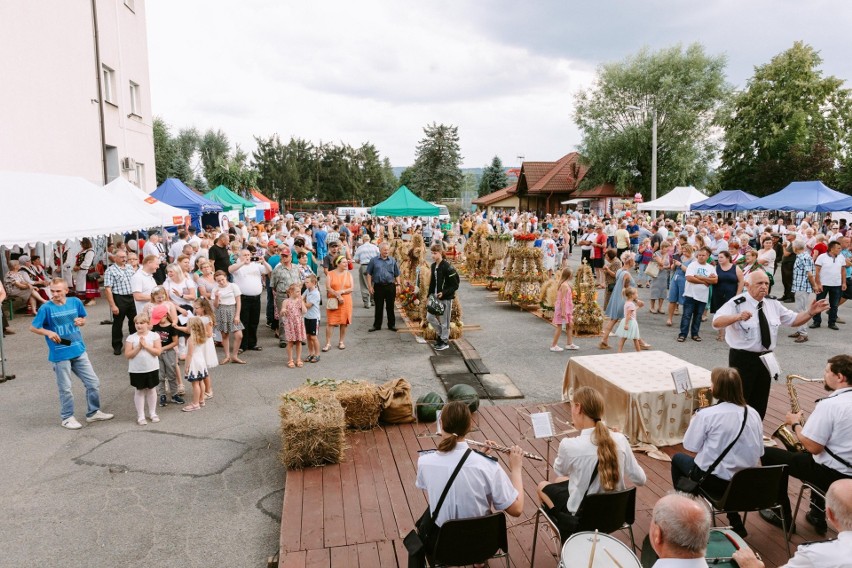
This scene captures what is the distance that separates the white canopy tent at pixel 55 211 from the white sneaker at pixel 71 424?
10.4ft

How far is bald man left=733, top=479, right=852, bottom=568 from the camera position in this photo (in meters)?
2.70

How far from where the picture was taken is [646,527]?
15.4 ft

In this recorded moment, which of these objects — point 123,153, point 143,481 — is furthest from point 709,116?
point 143,481

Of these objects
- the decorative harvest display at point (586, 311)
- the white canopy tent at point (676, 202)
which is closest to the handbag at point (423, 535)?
the decorative harvest display at point (586, 311)

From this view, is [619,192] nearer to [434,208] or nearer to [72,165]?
[434,208]

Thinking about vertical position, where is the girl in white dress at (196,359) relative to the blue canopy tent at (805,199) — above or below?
below

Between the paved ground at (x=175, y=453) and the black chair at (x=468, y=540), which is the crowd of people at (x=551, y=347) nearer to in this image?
the black chair at (x=468, y=540)

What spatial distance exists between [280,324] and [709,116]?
3761 centimetres

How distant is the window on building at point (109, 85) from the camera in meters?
18.5

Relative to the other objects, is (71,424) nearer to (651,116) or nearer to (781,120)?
(651,116)

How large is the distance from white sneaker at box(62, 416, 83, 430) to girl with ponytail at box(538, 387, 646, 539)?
6052 millimetres

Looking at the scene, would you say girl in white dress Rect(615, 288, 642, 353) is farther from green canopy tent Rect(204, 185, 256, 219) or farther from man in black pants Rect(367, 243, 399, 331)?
green canopy tent Rect(204, 185, 256, 219)

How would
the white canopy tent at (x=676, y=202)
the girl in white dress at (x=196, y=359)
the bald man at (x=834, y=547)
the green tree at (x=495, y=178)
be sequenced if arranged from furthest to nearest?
the green tree at (x=495, y=178), the white canopy tent at (x=676, y=202), the girl in white dress at (x=196, y=359), the bald man at (x=834, y=547)

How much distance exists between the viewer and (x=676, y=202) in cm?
2645
